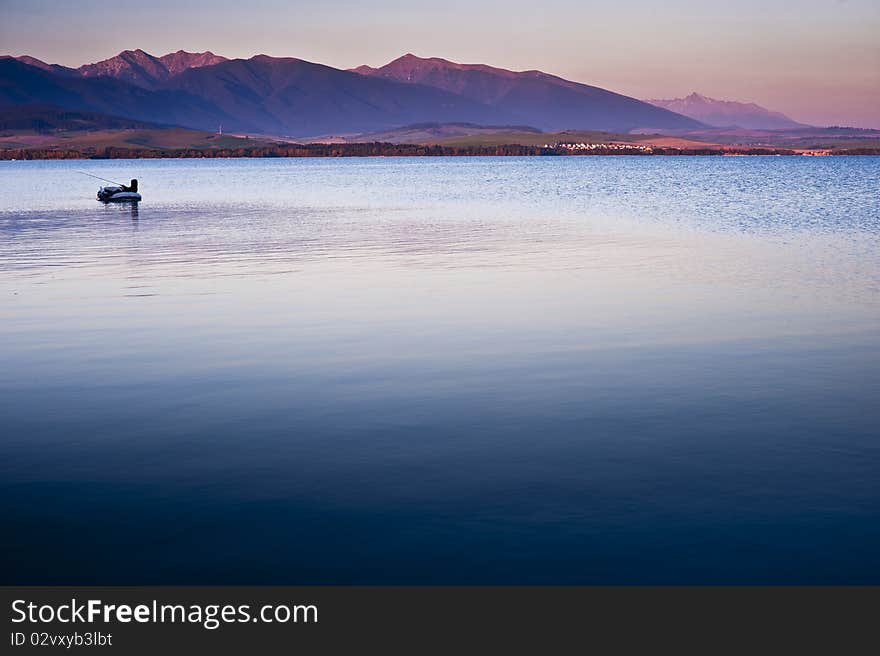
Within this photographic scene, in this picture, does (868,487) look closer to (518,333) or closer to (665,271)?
(518,333)

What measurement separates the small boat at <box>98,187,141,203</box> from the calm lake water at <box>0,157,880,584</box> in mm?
48111

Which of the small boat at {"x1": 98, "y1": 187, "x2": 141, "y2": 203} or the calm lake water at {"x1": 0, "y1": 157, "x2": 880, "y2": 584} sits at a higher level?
the small boat at {"x1": 98, "y1": 187, "x2": 141, "y2": 203}

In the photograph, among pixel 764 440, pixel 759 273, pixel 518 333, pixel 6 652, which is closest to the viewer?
pixel 6 652

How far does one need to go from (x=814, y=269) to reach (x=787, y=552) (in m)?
24.9

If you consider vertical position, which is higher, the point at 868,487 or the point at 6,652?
the point at 868,487

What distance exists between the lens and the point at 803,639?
8.82 m

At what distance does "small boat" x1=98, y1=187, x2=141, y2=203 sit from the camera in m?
79.1

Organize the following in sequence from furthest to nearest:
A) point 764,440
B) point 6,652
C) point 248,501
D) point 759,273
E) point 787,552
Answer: point 759,273 → point 764,440 → point 248,501 → point 787,552 → point 6,652

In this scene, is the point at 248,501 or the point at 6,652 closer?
the point at 6,652

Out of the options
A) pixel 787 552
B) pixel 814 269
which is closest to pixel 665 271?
pixel 814 269

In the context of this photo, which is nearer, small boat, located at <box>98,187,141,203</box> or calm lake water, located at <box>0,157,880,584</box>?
calm lake water, located at <box>0,157,880,584</box>

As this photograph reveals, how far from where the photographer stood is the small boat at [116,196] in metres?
79.1

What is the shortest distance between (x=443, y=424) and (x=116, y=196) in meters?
70.5

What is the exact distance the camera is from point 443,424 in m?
14.7
